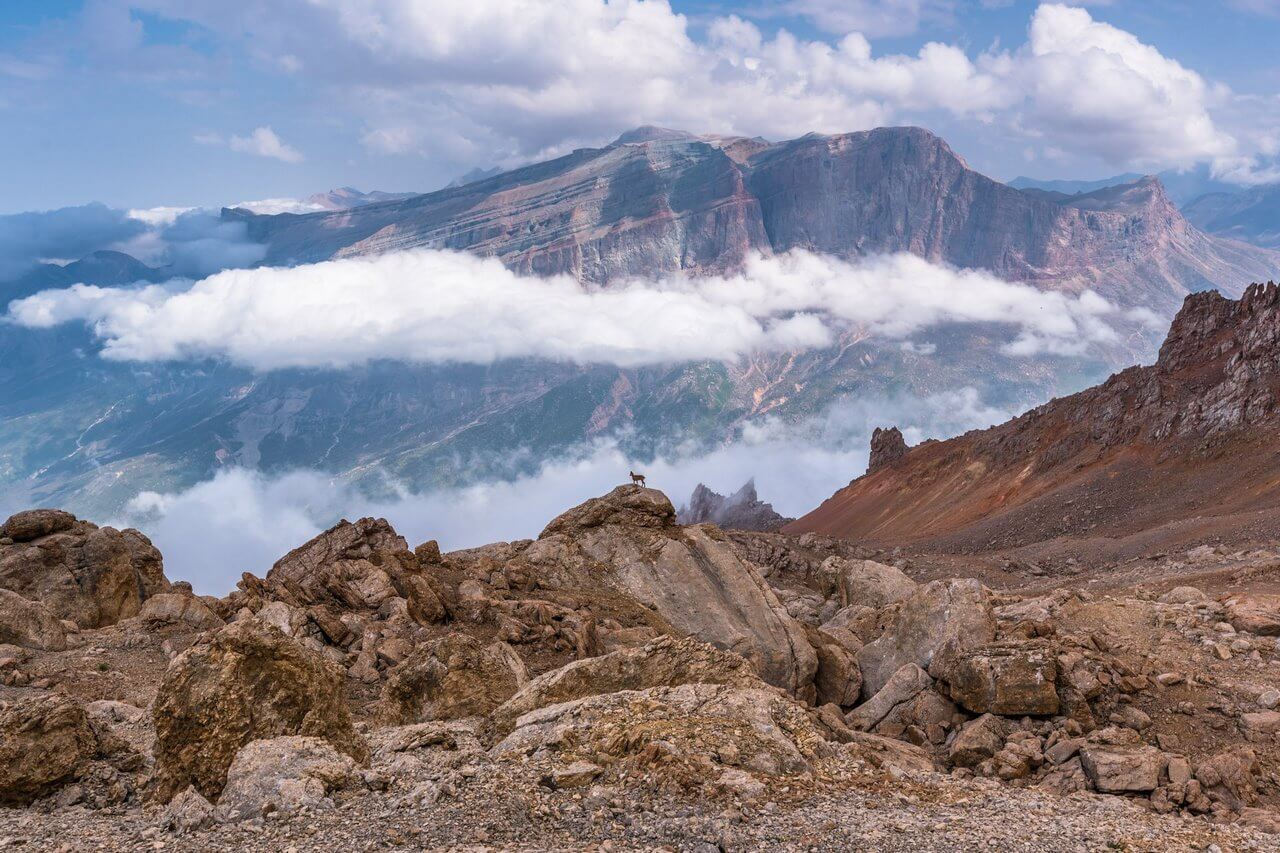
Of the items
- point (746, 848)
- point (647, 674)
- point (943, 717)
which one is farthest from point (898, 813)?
point (943, 717)

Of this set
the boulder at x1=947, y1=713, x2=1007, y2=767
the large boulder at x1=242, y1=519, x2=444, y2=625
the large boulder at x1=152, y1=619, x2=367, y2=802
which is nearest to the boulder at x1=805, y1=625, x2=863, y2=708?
the boulder at x1=947, y1=713, x2=1007, y2=767

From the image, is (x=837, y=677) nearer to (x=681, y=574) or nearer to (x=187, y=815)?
(x=681, y=574)

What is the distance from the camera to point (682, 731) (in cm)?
1714

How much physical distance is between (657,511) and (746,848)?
23919 mm

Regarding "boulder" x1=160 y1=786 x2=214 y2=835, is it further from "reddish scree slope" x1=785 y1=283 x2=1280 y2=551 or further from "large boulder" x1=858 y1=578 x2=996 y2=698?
"reddish scree slope" x1=785 y1=283 x2=1280 y2=551

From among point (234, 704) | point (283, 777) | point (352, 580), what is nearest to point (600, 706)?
point (283, 777)

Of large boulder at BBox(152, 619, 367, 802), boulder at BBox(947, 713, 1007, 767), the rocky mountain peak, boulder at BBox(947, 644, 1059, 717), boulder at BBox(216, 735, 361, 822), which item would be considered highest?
the rocky mountain peak

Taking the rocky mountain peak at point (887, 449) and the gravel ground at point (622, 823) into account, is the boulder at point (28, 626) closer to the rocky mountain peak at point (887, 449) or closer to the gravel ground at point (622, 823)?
the gravel ground at point (622, 823)

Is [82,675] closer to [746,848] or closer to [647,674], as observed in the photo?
[647,674]

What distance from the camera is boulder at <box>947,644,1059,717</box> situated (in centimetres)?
2372

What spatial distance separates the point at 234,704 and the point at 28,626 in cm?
1493

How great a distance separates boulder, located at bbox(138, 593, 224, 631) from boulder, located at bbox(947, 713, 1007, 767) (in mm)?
22080

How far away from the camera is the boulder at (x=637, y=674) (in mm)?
20312

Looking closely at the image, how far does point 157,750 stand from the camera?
1566cm
